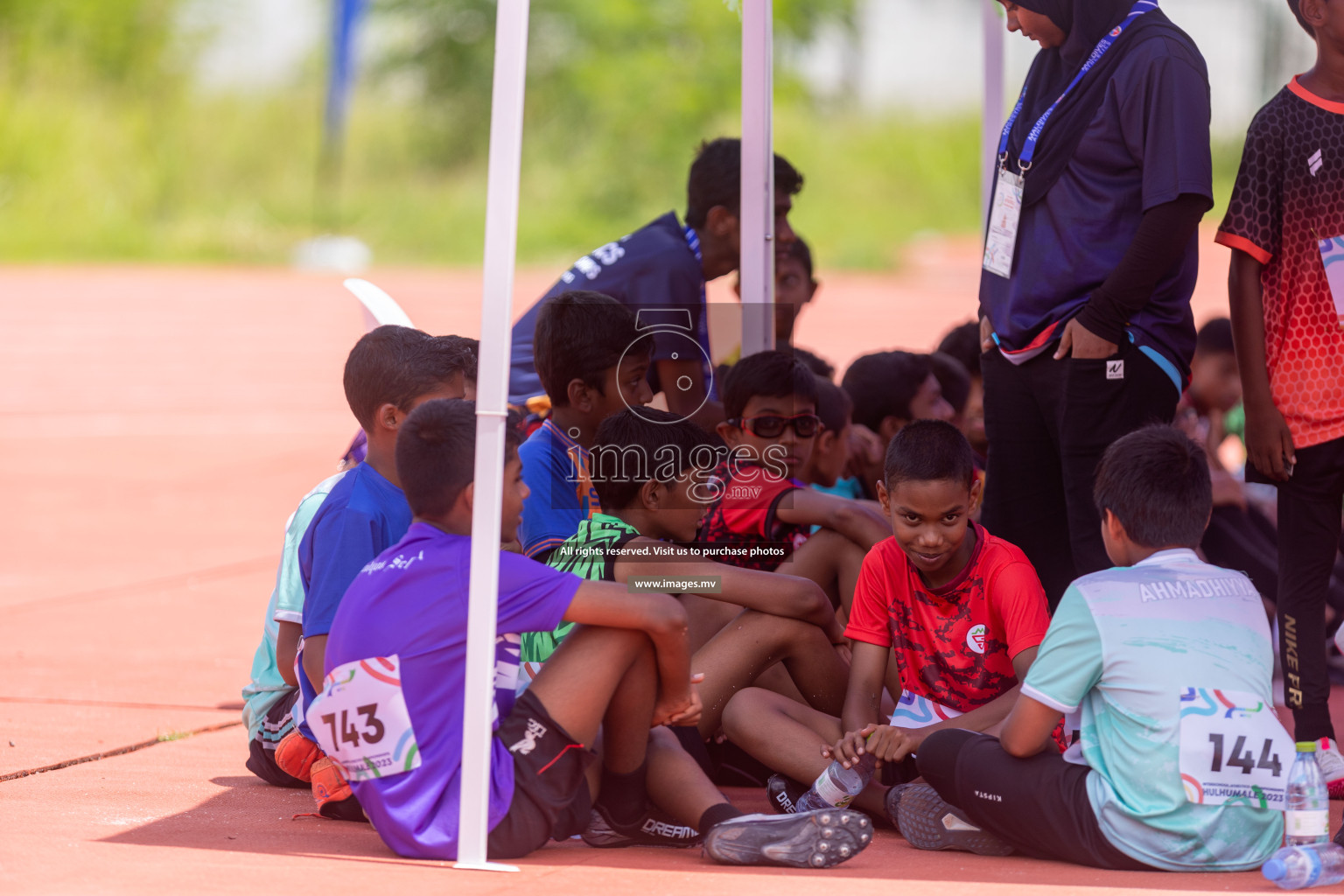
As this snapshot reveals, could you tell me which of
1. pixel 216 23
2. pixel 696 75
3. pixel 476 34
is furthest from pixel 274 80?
pixel 696 75

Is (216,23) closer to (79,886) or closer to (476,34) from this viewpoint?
(476,34)

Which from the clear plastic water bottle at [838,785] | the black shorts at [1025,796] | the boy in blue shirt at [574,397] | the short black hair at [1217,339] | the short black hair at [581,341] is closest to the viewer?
the black shorts at [1025,796]

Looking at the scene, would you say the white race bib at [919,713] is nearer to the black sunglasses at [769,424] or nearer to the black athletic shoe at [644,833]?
the black athletic shoe at [644,833]

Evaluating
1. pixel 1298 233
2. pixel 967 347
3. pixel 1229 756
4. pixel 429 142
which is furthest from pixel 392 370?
pixel 429 142

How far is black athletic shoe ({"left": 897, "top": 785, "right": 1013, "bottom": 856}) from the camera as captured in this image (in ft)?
12.0

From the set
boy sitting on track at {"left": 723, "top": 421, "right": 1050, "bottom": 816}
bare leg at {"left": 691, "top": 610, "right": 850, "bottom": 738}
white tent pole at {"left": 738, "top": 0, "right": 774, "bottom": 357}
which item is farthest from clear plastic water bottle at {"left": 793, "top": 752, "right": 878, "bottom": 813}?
white tent pole at {"left": 738, "top": 0, "right": 774, "bottom": 357}

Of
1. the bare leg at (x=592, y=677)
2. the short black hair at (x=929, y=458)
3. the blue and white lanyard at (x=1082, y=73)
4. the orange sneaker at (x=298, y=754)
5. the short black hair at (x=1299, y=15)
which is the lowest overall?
the orange sneaker at (x=298, y=754)

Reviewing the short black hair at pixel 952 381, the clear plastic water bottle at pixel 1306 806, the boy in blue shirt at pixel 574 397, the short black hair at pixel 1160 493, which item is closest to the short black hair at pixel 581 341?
the boy in blue shirt at pixel 574 397

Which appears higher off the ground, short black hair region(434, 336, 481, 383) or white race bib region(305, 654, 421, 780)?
short black hair region(434, 336, 481, 383)

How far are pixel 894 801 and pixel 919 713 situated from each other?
288mm

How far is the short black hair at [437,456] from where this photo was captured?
3459 millimetres

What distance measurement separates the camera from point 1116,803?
3354mm

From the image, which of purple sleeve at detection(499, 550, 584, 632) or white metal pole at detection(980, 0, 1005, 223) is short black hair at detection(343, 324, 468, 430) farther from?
white metal pole at detection(980, 0, 1005, 223)

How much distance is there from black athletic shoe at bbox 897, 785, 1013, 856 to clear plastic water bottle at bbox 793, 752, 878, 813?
108 mm
